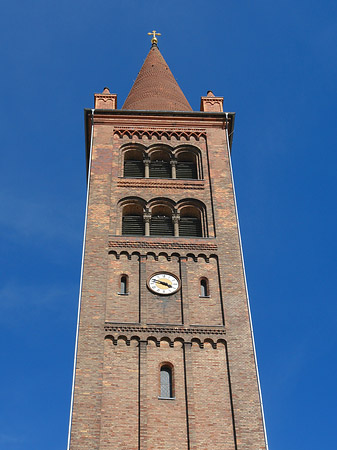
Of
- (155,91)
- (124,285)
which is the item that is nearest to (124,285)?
(124,285)

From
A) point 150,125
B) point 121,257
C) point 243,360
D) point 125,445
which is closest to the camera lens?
point 125,445

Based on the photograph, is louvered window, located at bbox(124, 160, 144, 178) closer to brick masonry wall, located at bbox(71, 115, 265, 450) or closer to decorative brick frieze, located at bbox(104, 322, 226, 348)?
brick masonry wall, located at bbox(71, 115, 265, 450)

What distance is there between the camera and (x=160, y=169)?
34.6 m

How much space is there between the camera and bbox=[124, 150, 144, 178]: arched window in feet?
112

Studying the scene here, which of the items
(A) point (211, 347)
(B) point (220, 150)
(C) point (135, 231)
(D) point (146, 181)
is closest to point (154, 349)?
(A) point (211, 347)

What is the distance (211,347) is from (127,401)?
11.5ft

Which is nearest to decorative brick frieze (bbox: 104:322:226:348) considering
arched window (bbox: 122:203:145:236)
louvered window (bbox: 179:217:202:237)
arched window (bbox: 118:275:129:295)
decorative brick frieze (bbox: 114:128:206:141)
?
arched window (bbox: 118:275:129:295)

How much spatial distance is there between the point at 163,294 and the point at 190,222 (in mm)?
4650

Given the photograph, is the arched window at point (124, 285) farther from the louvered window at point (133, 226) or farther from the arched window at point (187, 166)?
the arched window at point (187, 166)

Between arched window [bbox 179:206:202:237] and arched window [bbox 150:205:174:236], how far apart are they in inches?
17.3

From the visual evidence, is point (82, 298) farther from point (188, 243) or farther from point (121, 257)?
point (188, 243)

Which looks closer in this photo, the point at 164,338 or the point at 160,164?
the point at 164,338

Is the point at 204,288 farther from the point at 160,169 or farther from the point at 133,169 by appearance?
the point at 133,169

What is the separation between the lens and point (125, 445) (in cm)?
2322
